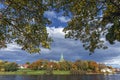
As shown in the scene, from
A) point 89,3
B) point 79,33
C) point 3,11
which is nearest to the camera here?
point 89,3

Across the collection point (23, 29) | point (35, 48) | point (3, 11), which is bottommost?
point (35, 48)

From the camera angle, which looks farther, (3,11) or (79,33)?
(79,33)

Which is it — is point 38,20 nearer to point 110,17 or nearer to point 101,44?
point 110,17

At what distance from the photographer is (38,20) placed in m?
21.7

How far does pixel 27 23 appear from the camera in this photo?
21.9 meters

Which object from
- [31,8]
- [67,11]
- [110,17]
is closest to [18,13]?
[31,8]

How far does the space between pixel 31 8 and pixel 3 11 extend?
249cm

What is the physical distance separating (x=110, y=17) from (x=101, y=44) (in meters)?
4.89

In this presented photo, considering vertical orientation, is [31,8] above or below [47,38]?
above

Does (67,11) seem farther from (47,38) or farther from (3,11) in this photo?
(3,11)

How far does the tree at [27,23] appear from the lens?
21016 millimetres

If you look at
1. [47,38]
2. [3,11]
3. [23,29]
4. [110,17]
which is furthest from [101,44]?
[3,11]

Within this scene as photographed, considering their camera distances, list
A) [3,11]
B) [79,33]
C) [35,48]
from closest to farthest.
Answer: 1. [3,11]
2. [35,48]
3. [79,33]

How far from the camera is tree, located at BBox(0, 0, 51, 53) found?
21.0 m
